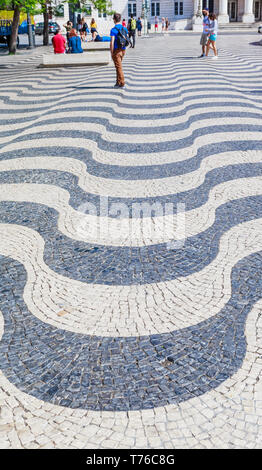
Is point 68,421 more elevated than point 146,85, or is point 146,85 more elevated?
point 146,85

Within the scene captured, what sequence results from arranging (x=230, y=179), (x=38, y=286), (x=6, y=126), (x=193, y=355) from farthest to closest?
1. (x=6, y=126)
2. (x=230, y=179)
3. (x=38, y=286)
4. (x=193, y=355)

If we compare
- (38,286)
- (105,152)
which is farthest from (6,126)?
(38,286)

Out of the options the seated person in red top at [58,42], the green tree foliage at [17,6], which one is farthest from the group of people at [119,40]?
the green tree foliage at [17,6]

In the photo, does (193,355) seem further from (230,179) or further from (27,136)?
(27,136)

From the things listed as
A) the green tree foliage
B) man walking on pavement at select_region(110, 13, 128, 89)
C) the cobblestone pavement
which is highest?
the green tree foliage

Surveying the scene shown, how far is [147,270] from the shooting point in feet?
11.3

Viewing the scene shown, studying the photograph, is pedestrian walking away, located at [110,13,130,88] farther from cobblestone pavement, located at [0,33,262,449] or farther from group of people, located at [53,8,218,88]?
cobblestone pavement, located at [0,33,262,449]

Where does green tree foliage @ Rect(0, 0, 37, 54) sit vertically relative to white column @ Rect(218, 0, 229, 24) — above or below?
below

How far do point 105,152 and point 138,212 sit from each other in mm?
2054

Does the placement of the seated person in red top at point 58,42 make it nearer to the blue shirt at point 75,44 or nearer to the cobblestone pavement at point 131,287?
the blue shirt at point 75,44

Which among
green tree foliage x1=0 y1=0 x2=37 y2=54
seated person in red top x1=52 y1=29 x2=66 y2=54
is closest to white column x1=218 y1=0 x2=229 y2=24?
green tree foliage x1=0 y1=0 x2=37 y2=54

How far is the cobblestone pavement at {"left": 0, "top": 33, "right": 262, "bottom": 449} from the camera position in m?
2.18

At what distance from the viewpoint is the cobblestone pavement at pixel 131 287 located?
7.14 ft

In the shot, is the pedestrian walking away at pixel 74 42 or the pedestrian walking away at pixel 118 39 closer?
the pedestrian walking away at pixel 118 39
